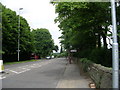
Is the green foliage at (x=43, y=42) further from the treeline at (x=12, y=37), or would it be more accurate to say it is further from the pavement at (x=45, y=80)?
the pavement at (x=45, y=80)

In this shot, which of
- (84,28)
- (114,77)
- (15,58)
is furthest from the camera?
(15,58)

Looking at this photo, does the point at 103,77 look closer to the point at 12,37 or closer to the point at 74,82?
the point at 74,82

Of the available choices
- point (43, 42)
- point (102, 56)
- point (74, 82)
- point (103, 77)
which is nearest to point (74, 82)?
point (74, 82)

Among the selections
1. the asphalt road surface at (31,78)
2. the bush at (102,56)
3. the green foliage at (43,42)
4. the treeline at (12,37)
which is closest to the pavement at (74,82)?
the asphalt road surface at (31,78)

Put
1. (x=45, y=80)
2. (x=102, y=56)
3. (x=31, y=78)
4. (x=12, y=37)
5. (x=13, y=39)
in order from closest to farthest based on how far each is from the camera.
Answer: (x=45, y=80)
(x=31, y=78)
(x=102, y=56)
(x=12, y=37)
(x=13, y=39)

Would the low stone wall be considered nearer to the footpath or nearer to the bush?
the footpath

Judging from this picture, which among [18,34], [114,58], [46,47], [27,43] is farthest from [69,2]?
[46,47]

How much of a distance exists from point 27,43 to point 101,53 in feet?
118

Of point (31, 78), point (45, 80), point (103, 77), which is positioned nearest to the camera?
point (103, 77)

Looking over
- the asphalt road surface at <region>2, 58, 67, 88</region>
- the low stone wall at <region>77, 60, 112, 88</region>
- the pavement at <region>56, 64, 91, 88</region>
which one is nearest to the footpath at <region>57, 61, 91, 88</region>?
the pavement at <region>56, 64, 91, 88</region>

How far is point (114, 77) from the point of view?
417 centimetres

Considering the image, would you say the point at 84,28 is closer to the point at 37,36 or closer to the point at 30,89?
the point at 30,89

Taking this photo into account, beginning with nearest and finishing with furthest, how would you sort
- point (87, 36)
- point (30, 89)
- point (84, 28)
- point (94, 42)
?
point (30, 89) → point (84, 28) → point (87, 36) → point (94, 42)

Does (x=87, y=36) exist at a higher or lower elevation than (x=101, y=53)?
higher
